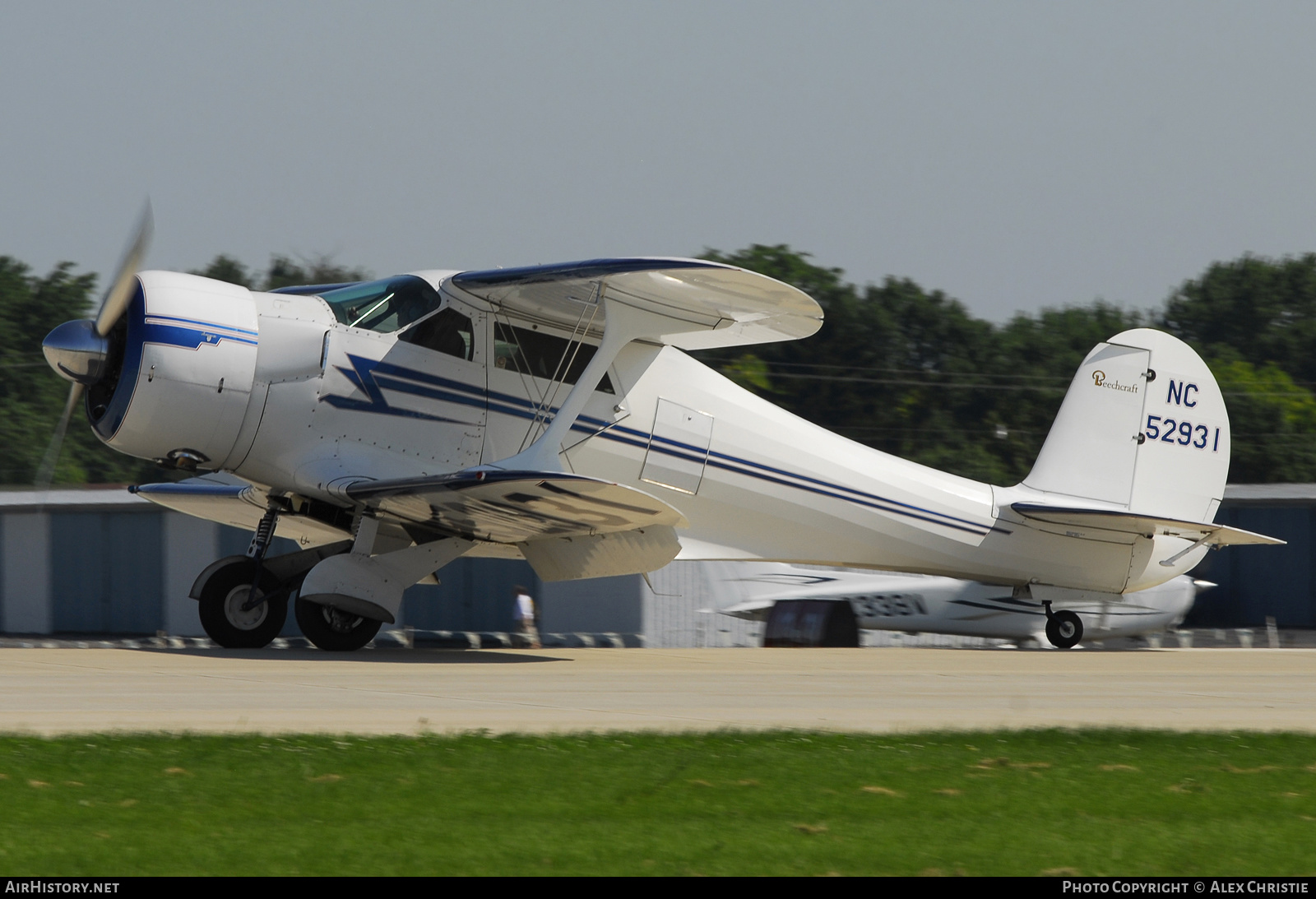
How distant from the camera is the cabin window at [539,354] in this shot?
13102 mm

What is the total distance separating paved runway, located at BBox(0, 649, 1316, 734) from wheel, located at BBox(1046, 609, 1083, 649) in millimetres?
2530

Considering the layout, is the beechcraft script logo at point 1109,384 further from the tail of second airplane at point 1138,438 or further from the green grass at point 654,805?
the green grass at point 654,805

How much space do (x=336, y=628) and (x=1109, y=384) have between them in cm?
930

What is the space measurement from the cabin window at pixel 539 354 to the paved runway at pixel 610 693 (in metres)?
2.63

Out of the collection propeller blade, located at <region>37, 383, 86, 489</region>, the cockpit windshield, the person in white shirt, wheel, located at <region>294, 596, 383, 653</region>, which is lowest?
the person in white shirt

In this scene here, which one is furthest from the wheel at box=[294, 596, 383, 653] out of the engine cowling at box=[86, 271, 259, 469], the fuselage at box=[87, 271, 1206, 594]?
the engine cowling at box=[86, 271, 259, 469]

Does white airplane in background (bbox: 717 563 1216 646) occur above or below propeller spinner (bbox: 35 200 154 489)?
below

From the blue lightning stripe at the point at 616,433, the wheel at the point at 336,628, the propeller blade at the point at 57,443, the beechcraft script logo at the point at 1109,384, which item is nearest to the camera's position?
the propeller blade at the point at 57,443

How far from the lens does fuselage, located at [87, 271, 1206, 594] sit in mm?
12070

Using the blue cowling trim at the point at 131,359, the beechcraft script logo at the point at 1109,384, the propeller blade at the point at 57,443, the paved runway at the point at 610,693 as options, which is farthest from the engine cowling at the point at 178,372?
the beechcraft script logo at the point at 1109,384

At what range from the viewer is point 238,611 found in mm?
12648

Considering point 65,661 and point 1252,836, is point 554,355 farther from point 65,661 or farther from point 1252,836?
point 1252,836

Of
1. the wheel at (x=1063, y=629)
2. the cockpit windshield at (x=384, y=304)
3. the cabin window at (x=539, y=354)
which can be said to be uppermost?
the cockpit windshield at (x=384, y=304)

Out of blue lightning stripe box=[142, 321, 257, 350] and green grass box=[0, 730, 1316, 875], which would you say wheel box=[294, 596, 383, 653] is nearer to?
blue lightning stripe box=[142, 321, 257, 350]
